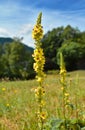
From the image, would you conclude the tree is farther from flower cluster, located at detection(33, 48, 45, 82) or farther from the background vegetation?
flower cluster, located at detection(33, 48, 45, 82)

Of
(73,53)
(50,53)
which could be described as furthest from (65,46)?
(73,53)

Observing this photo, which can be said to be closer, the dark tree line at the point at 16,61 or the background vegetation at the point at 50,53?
the dark tree line at the point at 16,61

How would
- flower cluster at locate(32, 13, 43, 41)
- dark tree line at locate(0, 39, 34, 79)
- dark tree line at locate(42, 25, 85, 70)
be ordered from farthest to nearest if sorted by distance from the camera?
dark tree line at locate(42, 25, 85, 70) → dark tree line at locate(0, 39, 34, 79) → flower cluster at locate(32, 13, 43, 41)

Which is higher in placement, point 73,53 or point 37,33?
point 37,33

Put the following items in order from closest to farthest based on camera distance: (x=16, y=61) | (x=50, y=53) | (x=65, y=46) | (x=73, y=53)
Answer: (x=16, y=61)
(x=73, y=53)
(x=65, y=46)
(x=50, y=53)

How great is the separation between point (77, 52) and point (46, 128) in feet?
315

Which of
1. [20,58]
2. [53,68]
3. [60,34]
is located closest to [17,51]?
[20,58]

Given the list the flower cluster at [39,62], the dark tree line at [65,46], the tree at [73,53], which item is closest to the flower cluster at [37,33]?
the flower cluster at [39,62]

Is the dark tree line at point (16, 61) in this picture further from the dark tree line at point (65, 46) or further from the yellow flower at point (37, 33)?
the yellow flower at point (37, 33)

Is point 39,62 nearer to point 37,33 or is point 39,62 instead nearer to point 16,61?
point 37,33

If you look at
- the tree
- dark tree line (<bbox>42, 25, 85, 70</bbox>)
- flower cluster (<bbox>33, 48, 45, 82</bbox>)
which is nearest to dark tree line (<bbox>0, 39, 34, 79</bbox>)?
dark tree line (<bbox>42, 25, 85, 70</bbox>)

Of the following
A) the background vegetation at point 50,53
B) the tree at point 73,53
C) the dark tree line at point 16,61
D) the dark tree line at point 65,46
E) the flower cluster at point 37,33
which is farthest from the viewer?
the dark tree line at point 65,46

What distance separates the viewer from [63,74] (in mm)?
4762

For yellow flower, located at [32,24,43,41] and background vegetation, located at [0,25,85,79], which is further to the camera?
background vegetation, located at [0,25,85,79]
